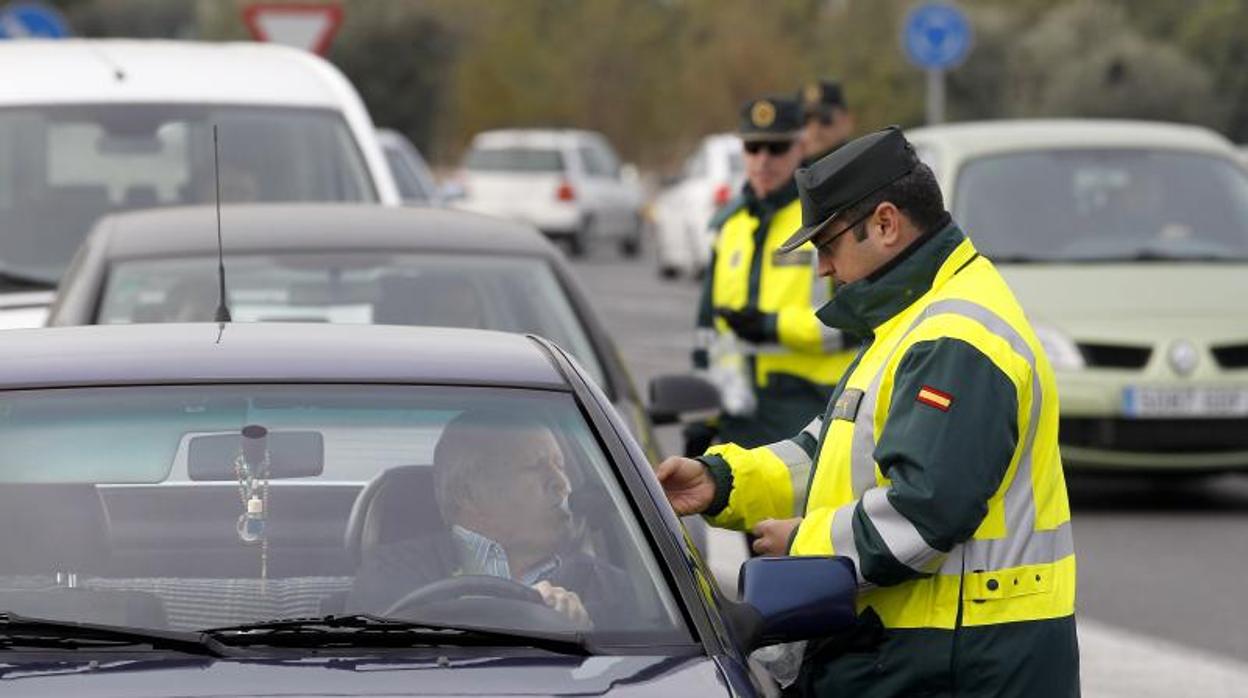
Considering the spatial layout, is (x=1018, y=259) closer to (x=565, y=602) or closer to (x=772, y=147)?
(x=772, y=147)

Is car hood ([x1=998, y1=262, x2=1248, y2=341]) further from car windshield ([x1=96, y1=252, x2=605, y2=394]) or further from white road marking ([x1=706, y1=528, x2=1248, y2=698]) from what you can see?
car windshield ([x1=96, y1=252, x2=605, y2=394])

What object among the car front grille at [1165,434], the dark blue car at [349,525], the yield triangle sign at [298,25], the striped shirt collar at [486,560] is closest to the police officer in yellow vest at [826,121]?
the car front grille at [1165,434]

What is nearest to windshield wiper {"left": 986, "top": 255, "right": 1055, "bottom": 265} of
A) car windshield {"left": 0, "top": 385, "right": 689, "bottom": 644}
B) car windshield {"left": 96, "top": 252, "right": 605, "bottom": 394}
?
car windshield {"left": 96, "top": 252, "right": 605, "bottom": 394}

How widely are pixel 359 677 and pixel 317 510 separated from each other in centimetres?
72

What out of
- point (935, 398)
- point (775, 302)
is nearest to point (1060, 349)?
point (775, 302)

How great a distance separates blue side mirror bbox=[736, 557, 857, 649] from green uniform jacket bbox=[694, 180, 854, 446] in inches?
187

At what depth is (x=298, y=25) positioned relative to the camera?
20.6m

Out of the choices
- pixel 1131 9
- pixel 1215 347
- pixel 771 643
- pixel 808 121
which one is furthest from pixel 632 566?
pixel 1131 9

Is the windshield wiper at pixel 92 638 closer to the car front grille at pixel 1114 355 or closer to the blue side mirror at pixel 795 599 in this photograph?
the blue side mirror at pixel 795 599

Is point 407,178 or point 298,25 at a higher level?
point 298,25

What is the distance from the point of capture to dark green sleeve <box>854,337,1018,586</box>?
16.8ft

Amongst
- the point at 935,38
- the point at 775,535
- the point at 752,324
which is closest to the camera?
the point at 775,535

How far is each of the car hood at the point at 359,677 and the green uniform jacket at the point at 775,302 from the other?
524 centimetres

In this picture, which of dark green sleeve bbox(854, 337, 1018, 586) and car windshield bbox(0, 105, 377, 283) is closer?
dark green sleeve bbox(854, 337, 1018, 586)
